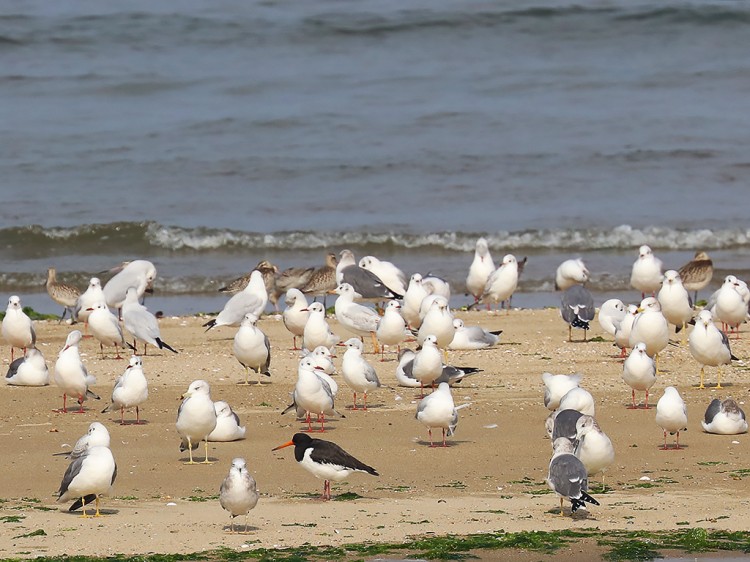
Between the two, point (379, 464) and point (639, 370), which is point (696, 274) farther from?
point (379, 464)

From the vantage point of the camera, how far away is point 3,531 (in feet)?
25.8

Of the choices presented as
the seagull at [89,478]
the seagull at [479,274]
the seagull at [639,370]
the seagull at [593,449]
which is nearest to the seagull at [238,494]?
the seagull at [89,478]

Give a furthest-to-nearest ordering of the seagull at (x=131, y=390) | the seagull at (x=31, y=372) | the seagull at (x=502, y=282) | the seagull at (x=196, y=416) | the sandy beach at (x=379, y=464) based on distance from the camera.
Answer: the seagull at (x=502, y=282)
the seagull at (x=31, y=372)
the seagull at (x=131, y=390)
the seagull at (x=196, y=416)
the sandy beach at (x=379, y=464)

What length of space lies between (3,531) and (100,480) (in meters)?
0.62

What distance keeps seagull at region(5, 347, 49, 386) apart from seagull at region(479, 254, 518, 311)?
6.06m

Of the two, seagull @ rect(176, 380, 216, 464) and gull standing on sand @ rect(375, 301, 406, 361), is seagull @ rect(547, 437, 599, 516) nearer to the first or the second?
seagull @ rect(176, 380, 216, 464)

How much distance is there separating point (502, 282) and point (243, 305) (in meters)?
3.33

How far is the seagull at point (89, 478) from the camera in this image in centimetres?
822

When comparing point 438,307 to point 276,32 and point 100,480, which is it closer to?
point 100,480

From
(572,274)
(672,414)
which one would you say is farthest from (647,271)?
(672,414)

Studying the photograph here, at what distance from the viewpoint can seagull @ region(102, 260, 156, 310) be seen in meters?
16.1

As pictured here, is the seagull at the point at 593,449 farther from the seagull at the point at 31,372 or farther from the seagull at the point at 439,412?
the seagull at the point at 31,372

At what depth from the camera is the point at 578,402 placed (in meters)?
10.4

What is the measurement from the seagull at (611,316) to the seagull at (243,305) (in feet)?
11.5
